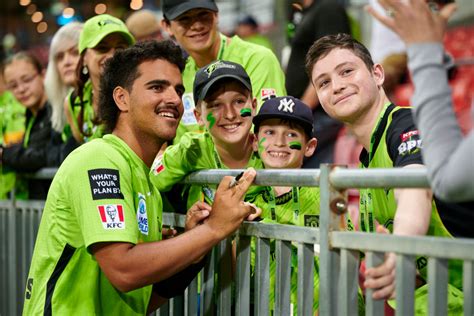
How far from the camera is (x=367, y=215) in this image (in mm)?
3557

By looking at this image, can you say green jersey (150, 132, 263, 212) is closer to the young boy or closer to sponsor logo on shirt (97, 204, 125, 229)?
the young boy

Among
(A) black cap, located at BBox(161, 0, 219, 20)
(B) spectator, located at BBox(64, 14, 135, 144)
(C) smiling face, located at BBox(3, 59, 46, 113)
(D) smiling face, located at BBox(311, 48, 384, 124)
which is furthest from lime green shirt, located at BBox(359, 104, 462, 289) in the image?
(C) smiling face, located at BBox(3, 59, 46, 113)

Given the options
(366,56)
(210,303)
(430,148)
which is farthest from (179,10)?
(430,148)

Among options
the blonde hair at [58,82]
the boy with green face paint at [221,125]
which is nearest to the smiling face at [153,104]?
the boy with green face paint at [221,125]

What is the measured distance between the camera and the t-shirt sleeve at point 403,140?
10.5ft

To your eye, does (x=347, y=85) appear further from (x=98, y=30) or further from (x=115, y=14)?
(x=115, y=14)

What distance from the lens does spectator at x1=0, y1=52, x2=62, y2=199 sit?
6.32 m

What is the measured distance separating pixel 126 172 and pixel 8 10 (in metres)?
30.5

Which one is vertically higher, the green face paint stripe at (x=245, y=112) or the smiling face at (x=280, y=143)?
the green face paint stripe at (x=245, y=112)

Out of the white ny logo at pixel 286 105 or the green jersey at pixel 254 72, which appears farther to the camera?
the green jersey at pixel 254 72

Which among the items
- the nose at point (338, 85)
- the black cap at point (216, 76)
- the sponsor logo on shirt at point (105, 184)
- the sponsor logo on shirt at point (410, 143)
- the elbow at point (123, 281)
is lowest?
the elbow at point (123, 281)

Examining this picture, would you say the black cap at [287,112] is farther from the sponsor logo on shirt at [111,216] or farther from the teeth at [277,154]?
the sponsor logo on shirt at [111,216]

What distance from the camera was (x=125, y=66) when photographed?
404cm

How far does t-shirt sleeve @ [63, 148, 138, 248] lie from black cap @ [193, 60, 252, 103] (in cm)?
73
